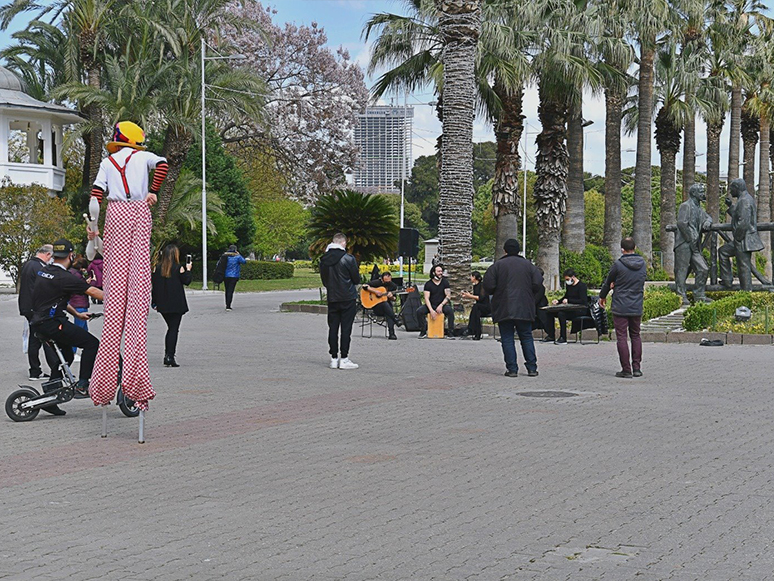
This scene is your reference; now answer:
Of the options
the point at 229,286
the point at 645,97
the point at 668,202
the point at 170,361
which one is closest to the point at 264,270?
the point at 668,202

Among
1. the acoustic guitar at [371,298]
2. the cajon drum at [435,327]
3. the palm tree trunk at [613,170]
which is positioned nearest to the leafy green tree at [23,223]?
the palm tree trunk at [613,170]

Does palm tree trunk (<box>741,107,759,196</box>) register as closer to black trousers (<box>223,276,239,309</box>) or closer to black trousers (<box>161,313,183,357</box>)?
black trousers (<box>223,276,239,309</box>)

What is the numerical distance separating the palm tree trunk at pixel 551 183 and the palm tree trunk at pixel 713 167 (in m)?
15.6

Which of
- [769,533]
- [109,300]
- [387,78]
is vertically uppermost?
[387,78]

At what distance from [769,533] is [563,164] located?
2962cm

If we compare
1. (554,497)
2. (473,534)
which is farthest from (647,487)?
(473,534)

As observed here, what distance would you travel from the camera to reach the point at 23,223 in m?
40.8

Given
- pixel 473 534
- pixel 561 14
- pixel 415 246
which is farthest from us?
pixel 561 14

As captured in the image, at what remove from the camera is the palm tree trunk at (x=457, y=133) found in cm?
2502

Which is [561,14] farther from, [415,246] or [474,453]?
[474,453]

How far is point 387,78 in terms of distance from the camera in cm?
3186

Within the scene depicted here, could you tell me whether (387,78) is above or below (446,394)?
above

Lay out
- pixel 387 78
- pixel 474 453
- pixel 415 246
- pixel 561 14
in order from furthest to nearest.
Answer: pixel 561 14
pixel 387 78
pixel 415 246
pixel 474 453

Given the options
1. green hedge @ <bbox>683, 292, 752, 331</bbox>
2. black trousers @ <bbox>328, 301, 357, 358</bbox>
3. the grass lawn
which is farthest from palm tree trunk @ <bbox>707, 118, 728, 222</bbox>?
black trousers @ <bbox>328, 301, 357, 358</bbox>
